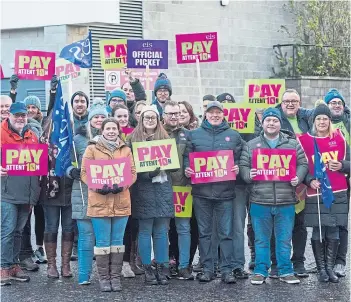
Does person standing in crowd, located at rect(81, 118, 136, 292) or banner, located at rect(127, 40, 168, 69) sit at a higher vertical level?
banner, located at rect(127, 40, 168, 69)

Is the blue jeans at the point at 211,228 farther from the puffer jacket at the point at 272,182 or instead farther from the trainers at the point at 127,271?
the trainers at the point at 127,271

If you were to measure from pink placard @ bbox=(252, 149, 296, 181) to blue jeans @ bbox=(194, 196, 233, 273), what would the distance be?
0.54 metres

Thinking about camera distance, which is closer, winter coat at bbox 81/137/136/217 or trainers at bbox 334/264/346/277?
winter coat at bbox 81/137/136/217

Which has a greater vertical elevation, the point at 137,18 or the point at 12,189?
the point at 137,18

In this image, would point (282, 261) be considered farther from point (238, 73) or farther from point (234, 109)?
point (238, 73)

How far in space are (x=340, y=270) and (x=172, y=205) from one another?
1.99 m

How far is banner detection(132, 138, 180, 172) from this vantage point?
35.8ft

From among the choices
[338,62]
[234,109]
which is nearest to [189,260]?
[234,109]

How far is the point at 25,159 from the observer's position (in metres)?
11.2

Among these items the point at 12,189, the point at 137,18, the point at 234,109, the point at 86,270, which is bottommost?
the point at 86,270

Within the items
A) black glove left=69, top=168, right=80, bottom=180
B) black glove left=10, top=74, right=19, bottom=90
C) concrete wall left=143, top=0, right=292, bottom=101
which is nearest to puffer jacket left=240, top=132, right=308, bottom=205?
black glove left=69, top=168, right=80, bottom=180

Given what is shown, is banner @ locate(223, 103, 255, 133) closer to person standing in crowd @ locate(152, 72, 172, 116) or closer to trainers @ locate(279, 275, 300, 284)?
person standing in crowd @ locate(152, 72, 172, 116)

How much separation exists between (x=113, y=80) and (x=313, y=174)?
4.95 m

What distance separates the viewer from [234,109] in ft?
40.6
